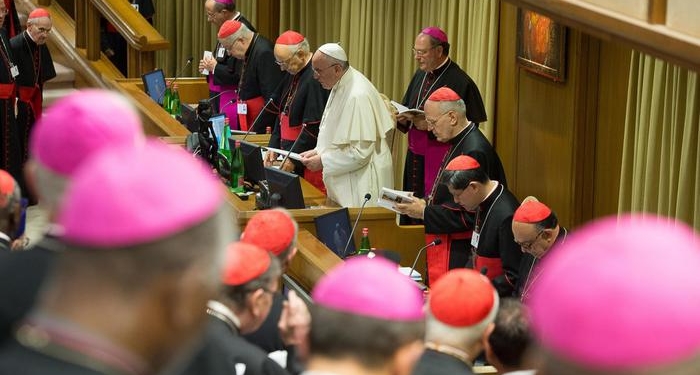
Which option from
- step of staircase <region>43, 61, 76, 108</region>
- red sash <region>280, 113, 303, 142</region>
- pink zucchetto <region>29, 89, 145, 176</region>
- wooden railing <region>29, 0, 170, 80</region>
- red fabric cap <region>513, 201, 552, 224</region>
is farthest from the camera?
step of staircase <region>43, 61, 76, 108</region>

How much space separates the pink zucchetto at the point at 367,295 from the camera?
191 cm

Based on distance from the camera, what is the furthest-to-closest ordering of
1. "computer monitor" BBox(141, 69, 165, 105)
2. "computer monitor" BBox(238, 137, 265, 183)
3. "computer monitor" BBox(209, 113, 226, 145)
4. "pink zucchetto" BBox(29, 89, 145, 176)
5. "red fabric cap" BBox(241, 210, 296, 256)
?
"computer monitor" BBox(141, 69, 165, 105)
"computer monitor" BBox(209, 113, 226, 145)
"computer monitor" BBox(238, 137, 265, 183)
"red fabric cap" BBox(241, 210, 296, 256)
"pink zucchetto" BBox(29, 89, 145, 176)

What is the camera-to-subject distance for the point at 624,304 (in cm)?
114

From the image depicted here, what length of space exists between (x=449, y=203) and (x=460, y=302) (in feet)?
11.0

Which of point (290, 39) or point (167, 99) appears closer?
point (290, 39)

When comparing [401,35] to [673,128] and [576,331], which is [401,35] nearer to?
[673,128]

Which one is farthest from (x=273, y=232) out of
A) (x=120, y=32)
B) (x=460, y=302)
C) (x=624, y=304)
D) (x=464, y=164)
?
(x=120, y=32)

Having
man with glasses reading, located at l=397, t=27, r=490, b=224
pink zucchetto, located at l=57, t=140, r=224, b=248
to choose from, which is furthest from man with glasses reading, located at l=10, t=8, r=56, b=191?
pink zucchetto, located at l=57, t=140, r=224, b=248

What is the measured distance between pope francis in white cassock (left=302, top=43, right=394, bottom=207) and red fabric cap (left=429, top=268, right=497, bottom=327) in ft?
14.5

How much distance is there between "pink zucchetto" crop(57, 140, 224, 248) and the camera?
4.24ft

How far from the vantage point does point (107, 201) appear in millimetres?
1314

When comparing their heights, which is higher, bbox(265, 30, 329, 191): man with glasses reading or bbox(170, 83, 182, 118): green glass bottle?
bbox(265, 30, 329, 191): man with glasses reading

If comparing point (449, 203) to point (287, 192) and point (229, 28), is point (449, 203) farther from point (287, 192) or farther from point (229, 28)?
point (229, 28)

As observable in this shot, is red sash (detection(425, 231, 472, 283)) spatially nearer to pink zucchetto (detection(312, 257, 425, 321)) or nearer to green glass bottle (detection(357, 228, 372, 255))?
green glass bottle (detection(357, 228, 372, 255))
